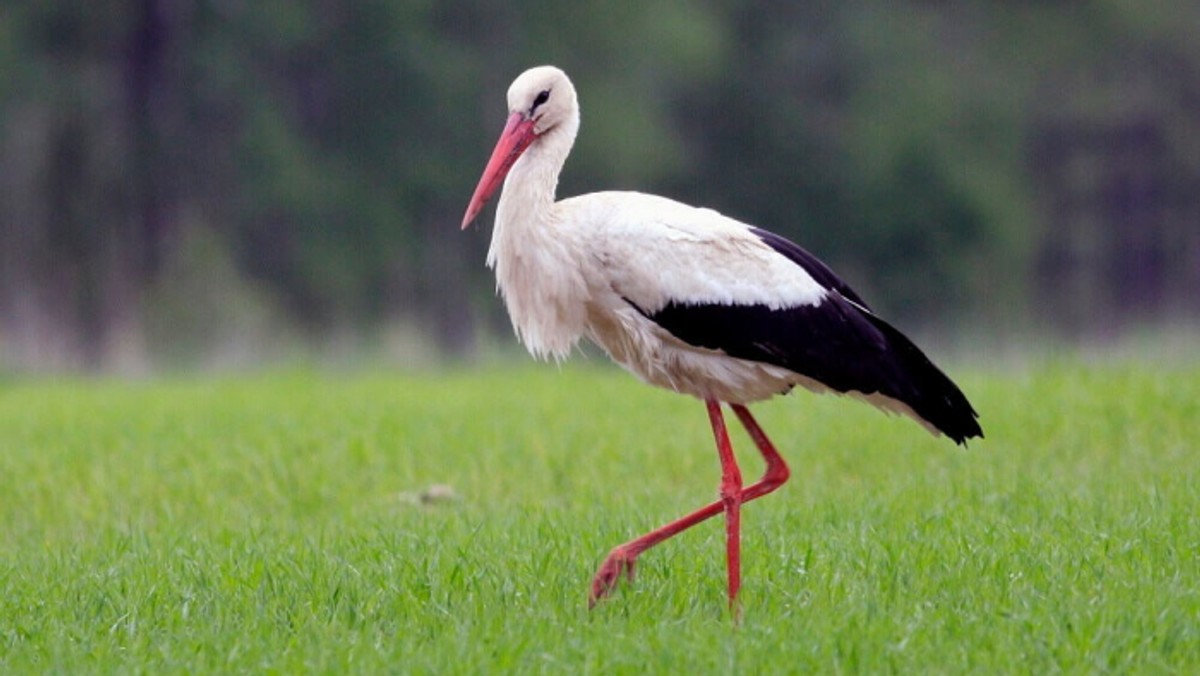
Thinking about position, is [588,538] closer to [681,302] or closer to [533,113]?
[681,302]

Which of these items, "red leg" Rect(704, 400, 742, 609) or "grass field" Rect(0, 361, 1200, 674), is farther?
"red leg" Rect(704, 400, 742, 609)

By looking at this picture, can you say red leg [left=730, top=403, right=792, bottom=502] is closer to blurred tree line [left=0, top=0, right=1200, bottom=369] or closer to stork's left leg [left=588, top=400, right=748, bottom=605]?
stork's left leg [left=588, top=400, right=748, bottom=605]

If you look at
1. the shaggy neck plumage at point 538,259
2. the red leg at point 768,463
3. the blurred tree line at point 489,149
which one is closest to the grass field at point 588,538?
the red leg at point 768,463

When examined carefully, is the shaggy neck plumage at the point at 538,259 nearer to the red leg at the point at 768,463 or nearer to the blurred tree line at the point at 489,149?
the red leg at the point at 768,463

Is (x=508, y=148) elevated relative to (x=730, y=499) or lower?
elevated

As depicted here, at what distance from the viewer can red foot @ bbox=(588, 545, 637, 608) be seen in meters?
5.68

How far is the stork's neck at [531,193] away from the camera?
19.7 ft

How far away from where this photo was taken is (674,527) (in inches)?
238

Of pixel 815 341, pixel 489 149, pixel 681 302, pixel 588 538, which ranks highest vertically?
pixel 489 149

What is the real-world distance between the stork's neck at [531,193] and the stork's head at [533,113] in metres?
0.02

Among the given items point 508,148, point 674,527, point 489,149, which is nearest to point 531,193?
point 508,148

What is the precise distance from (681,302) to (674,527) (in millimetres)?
739

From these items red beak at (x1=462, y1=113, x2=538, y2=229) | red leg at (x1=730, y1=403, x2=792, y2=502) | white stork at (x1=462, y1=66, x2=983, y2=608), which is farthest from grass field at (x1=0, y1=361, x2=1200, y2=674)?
red beak at (x1=462, y1=113, x2=538, y2=229)

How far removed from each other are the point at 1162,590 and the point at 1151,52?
27.1m
